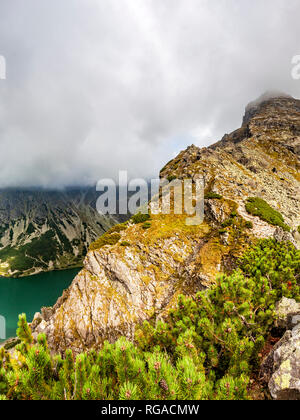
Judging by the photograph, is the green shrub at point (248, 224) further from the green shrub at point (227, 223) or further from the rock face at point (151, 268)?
the green shrub at point (227, 223)

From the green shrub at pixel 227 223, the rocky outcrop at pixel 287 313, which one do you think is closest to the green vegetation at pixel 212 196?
the green shrub at pixel 227 223

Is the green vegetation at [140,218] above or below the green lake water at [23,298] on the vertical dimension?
above

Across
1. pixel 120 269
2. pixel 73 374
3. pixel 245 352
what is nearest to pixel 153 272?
pixel 120 269

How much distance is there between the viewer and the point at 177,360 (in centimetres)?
558

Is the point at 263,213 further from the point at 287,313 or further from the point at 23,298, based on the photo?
the point at 23,298

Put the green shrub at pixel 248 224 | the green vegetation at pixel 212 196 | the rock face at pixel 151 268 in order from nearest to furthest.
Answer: the rock face at pixel 151 268, the green shrub at pixel 248 224, the green vegetation at pixel 212 196

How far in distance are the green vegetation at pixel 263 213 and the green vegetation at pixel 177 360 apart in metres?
15.6

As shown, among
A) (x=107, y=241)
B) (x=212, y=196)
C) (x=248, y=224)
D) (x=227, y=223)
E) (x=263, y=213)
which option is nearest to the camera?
(x=248, y=224)

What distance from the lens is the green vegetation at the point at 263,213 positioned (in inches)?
929

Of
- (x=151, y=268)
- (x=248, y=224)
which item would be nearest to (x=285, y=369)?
(x=151, y=268)

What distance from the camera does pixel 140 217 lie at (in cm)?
2955

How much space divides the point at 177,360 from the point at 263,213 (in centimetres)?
2460

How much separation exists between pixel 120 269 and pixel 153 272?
4147 millimetres
